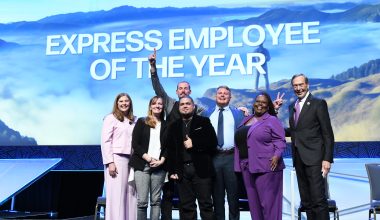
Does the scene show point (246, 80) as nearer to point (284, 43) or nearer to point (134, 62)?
point (284, 43)

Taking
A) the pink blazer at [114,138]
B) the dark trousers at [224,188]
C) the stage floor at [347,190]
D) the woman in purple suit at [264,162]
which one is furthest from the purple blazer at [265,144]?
the stage floor at [347,190]

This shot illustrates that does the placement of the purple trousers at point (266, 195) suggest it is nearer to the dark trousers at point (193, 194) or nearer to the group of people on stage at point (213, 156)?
the group of people on stage at point (213, 156)

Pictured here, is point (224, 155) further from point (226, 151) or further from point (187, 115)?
point (187, 115)

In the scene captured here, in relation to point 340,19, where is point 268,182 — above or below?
below

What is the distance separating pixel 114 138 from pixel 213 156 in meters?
0.69

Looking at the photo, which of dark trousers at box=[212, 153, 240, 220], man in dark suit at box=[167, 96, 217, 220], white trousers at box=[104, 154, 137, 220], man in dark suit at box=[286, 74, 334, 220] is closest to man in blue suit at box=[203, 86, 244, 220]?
dark trousers at box=[212, 153, 240, 220]

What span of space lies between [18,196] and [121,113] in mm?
3087

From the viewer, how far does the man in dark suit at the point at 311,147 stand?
2670 mm

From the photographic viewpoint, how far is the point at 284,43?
461cm

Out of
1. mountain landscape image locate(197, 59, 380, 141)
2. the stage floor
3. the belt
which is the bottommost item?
the stage floor

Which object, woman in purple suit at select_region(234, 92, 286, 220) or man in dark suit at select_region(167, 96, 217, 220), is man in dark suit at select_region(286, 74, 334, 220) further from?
man in dark suit at select_region(167, 96, 217, 220)

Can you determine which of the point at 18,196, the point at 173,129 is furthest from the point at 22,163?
the point at 173,129

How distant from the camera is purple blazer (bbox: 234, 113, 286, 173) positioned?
9.12ft

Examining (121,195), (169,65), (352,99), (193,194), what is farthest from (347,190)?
(121,195)
